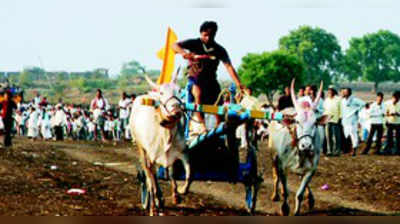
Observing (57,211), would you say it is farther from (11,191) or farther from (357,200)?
(357,200)

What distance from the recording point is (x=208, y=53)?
859 cm

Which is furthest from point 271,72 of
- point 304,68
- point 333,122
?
point 333,122

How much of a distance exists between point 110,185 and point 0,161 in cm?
467

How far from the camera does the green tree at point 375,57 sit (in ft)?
215

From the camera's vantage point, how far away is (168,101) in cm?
808

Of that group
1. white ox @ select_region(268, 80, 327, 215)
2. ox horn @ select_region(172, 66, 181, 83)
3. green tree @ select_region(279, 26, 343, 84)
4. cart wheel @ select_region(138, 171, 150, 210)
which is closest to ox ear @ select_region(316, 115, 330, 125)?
white ox @ select_region(268, 80, 327, 215)

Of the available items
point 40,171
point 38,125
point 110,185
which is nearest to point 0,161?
point 40,171

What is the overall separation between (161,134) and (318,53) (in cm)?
6848

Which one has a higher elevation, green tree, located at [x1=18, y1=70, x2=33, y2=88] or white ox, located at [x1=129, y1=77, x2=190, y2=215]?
green tree, located at [x1=18, y1=70, x2=33, y2=88]

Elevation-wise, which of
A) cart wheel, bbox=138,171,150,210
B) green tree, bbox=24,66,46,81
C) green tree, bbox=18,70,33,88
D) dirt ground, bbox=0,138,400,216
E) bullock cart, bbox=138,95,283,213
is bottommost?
dirt ground, bbox=0,138,400,216

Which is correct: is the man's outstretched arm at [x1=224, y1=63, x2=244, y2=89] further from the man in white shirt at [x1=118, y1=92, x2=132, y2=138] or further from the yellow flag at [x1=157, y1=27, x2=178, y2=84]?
the man in white shirt at [x1=118, y1=92, x2=132, y2=138]

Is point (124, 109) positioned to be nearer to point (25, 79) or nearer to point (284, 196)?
point (284, 196)

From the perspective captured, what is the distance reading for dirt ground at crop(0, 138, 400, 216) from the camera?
9.34 metres

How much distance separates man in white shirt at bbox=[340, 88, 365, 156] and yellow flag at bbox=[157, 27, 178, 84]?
1072cm
